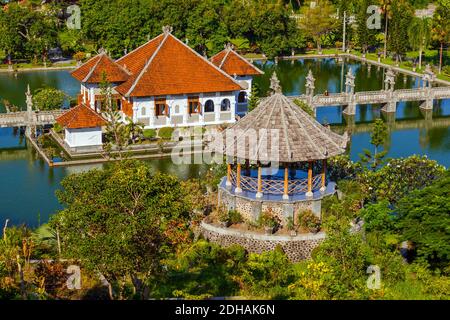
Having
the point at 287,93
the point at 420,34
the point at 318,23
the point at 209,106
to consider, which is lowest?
the point at 287,93

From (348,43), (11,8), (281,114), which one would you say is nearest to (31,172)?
(281,114)

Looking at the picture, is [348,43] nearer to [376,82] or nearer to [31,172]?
[376,82]

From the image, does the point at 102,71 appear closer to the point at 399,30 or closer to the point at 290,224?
the point at 290,224

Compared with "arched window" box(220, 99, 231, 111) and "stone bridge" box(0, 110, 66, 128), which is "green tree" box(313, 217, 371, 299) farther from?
"stone bridge" box(0, 110, 66, 128)

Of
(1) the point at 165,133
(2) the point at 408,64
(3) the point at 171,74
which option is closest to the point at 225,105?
(3) the point at 171,74

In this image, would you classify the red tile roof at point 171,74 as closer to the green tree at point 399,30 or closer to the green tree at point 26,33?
the green tree at point 26,33

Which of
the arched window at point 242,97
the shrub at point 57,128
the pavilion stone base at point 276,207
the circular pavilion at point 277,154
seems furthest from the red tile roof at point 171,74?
the pavilion stone base at point 276,207

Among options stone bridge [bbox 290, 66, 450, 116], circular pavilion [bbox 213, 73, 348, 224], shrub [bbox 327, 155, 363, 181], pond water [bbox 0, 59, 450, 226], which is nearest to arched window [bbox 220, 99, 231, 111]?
stone bridge [bbox 290, 66, 450, 116]
